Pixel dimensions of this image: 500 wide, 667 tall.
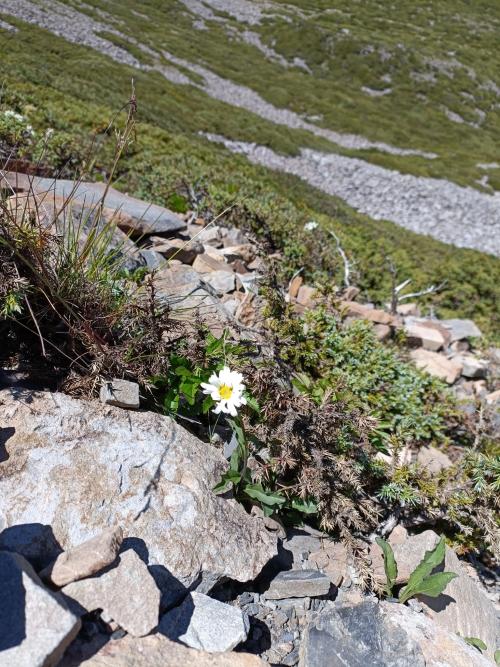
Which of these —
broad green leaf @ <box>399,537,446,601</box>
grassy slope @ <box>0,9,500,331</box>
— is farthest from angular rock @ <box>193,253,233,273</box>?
broad green leaf @ <box>399,537,446,601</box>

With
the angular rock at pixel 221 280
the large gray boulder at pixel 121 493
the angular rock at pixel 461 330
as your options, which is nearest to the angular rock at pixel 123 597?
the large gray boulder at pixel 121 493

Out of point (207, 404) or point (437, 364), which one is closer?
point (207, 404)

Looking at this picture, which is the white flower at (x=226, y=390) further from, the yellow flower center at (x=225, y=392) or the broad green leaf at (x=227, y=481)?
the broad green leaf at (x=227, y=481)

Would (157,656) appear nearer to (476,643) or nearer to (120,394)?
(120,394)

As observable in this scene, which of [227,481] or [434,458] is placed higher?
[227,481]

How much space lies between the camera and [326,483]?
329 centimetres

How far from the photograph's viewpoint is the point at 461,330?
7398 millimetres

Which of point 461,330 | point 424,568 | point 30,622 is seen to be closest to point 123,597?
point 30,622

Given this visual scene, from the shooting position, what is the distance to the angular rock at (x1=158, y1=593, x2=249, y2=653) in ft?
8.04

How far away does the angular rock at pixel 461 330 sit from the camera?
720cm

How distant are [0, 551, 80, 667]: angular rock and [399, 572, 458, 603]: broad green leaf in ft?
6.02

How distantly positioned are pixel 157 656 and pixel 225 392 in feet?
4.25

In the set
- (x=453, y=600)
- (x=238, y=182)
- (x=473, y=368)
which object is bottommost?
(x=238, y=182)

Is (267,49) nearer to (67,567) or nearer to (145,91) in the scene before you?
(145,91)
